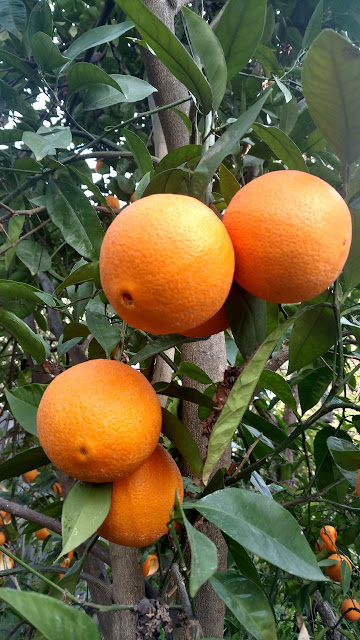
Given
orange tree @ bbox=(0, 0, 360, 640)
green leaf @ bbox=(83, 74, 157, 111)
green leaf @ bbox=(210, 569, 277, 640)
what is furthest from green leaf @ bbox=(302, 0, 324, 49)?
green leaf @ bbox=(210, 569, 277, 640)

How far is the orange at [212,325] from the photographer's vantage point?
1.75ft

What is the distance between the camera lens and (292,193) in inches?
17.2

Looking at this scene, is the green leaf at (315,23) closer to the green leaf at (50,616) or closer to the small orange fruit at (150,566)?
the green leaf at (50,616)

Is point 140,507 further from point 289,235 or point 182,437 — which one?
point 289,235

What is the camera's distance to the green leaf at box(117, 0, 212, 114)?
461 mm

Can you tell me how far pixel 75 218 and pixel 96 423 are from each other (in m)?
0.48

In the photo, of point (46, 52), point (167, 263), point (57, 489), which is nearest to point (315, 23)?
point (46, 52)

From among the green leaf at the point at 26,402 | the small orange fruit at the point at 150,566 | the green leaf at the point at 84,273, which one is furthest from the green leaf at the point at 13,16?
the small orange fruit at the point at 150,566

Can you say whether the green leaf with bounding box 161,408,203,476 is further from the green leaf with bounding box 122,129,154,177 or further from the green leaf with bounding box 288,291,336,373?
the green leaf with bounding box 122,129,154,177

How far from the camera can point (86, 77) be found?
82 centimetres

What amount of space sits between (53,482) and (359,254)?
49.2 inches

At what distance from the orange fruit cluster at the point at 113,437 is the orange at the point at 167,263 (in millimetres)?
93

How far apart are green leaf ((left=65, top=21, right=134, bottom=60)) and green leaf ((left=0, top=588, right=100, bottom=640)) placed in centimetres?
79

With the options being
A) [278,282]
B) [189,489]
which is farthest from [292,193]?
[189,489]
